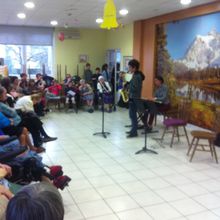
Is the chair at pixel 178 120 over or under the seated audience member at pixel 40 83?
under

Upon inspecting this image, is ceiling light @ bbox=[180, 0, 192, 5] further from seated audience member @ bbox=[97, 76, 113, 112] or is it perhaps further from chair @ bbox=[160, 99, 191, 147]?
seated audience member @ bbox=[97, 76, 113, 112]

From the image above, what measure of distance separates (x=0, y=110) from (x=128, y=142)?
2.41 m

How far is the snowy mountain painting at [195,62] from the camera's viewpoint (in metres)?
5.80

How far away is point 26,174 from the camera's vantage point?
2660 mm

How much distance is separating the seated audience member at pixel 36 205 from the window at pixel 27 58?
9.64 m

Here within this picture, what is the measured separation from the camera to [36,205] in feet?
3.49

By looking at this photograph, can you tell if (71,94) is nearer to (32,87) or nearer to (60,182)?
(32,87)

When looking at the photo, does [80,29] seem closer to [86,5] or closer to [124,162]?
[86,5]

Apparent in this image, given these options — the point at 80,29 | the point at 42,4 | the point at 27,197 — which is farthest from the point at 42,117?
the point at 27,197

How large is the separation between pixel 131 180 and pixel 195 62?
12.1ft

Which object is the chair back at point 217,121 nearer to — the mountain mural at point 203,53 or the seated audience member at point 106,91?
the mountain mural at point 203,53

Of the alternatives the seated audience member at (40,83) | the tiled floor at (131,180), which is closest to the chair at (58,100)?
the seated audience member at (40,83)

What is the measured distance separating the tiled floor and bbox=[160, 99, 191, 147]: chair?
26 centimetres

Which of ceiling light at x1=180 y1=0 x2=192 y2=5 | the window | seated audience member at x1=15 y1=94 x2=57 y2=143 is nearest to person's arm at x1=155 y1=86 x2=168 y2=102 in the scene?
ceiling light at x1=180 y1=0 x2=192 y2=5
